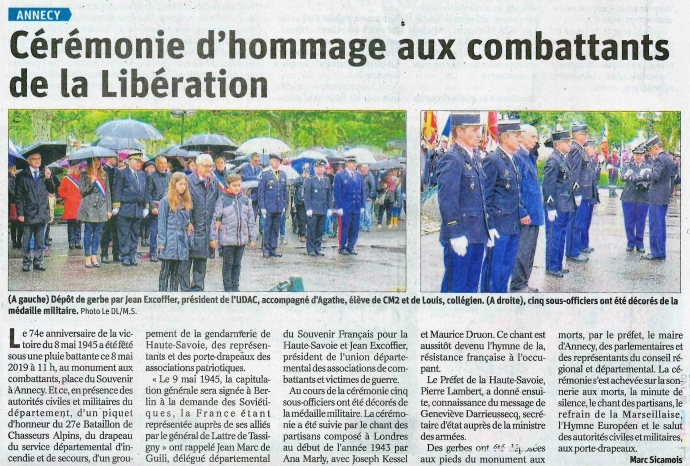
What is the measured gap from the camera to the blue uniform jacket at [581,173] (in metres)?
7.80

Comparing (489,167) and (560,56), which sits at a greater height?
(560,56)

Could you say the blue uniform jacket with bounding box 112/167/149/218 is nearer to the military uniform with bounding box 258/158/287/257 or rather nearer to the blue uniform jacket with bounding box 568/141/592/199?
the military uniform with bounding box 258/158/287/257

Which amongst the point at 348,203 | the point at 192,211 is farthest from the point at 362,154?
the point at 192,211

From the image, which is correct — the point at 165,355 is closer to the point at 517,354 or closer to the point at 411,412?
the point at 411,412

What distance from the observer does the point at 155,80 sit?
7406mm

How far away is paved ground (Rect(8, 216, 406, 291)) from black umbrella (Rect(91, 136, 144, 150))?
25.0 inches

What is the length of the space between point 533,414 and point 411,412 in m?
0.77

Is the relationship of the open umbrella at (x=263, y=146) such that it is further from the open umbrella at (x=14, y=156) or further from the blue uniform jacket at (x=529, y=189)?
the blue uniform jacket at (x=529, y=189)

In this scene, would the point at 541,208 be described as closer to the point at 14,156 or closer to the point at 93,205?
the point at 93,205

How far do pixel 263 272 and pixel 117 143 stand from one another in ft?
4.27

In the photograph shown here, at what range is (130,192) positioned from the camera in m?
8.01

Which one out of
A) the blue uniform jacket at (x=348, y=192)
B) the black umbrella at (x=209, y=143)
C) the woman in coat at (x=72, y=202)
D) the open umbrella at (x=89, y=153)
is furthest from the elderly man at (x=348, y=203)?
the woman in coat at (x=72, y=202)

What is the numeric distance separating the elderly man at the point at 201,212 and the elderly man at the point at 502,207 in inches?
71.4

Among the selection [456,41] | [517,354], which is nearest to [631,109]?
[456,41]
